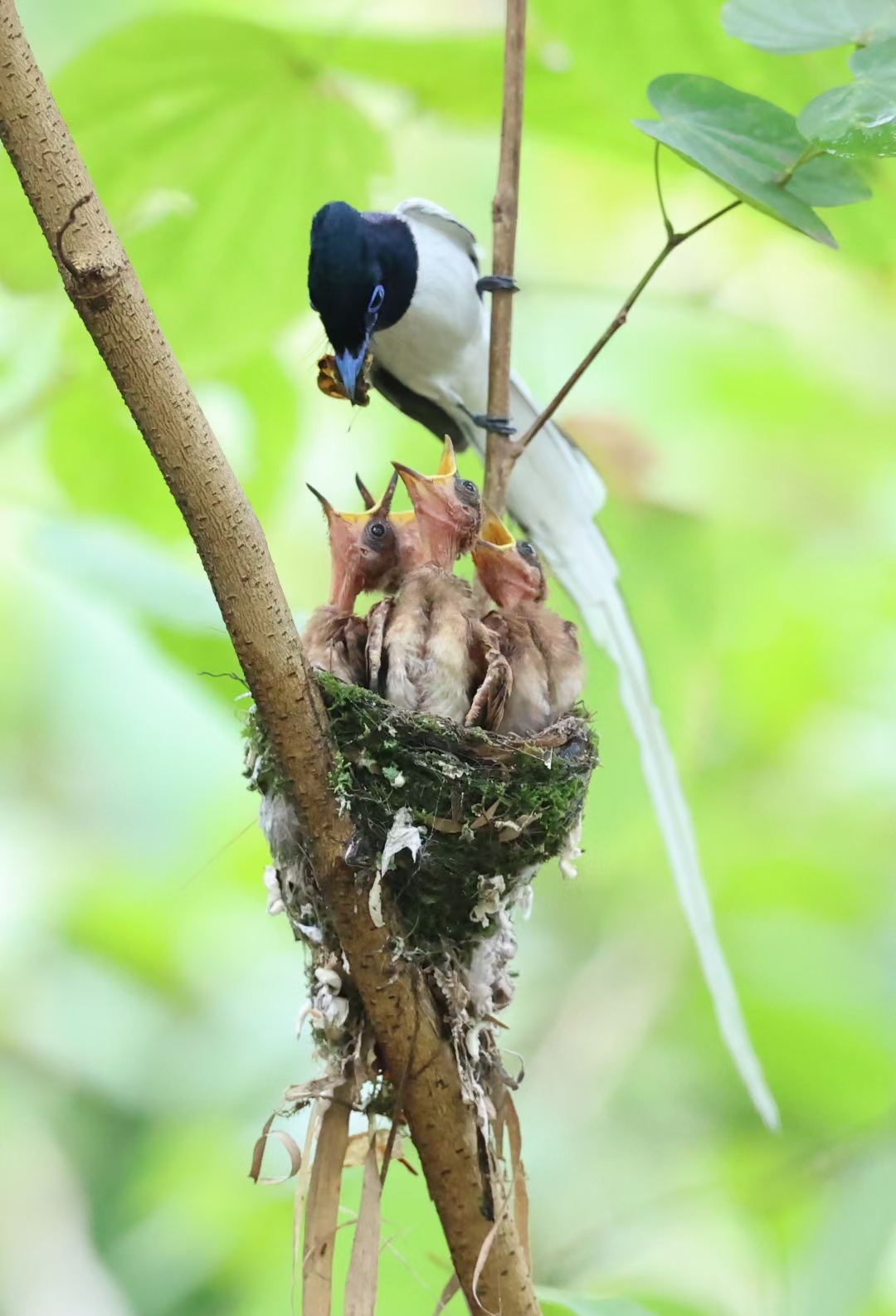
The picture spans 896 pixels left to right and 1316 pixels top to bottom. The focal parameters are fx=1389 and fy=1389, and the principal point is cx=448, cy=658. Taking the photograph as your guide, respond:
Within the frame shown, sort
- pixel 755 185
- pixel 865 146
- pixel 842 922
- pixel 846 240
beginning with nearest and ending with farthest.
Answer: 1. pixel 865 146
2. pixel 755 185
3. pixel 846 240
4. pixel 842 922

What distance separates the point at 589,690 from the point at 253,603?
1.15m

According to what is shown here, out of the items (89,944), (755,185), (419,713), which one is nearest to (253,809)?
Answer: (89,944)

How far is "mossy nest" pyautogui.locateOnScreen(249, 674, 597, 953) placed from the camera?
1.54 m

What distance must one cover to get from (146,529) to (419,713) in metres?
1.02

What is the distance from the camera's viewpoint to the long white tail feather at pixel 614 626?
6.75ft

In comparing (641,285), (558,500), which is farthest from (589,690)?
(641,285)

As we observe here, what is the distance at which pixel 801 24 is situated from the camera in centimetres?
144

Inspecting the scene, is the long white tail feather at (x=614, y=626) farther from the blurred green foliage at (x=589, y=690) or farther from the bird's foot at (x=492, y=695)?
the bird's foot at (x=492, y=695)

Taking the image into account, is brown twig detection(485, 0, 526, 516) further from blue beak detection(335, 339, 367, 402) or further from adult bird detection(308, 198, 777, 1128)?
blue beak detection(335, 339, 367, 402)

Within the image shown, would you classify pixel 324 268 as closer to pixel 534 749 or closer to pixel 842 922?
pixel 534 749

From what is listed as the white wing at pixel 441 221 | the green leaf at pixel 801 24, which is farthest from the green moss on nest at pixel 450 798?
the white wing at pixel 441 221

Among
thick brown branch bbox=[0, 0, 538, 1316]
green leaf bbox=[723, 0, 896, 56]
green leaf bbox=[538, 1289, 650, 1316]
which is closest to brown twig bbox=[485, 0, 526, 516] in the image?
green leaf bbox=[723, 0, 896, 56]

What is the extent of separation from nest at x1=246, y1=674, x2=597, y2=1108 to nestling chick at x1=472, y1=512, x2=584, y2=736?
0.38ft

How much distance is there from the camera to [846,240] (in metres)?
1.94
